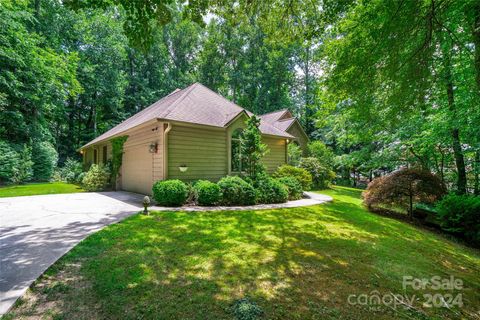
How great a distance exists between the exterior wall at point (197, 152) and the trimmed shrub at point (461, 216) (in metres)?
7.58

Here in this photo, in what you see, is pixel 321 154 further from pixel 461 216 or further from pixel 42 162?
pixel 42 162

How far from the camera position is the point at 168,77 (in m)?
30.1

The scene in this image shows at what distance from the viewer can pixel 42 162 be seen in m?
17.5

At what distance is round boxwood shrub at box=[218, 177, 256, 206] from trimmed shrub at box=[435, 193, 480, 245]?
18.6ft

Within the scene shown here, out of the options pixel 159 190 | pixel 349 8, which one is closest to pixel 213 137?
pixel 159 190

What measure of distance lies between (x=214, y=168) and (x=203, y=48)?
27.4m

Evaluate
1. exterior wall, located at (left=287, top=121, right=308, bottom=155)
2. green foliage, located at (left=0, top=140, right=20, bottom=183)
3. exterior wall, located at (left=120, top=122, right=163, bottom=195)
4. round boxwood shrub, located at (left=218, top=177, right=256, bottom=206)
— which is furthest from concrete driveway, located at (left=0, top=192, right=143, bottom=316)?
exterior wall, located at (left=287, top=121, right=308, bottom=155)

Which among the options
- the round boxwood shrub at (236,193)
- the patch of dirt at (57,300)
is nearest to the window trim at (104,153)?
the round boxwood shrub at (236,193)

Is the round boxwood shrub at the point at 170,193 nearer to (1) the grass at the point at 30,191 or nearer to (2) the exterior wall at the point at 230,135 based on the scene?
(2) the exterior wall at the point at 230,135

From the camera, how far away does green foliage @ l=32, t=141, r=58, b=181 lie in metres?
17.3

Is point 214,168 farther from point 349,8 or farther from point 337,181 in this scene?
point 337,181

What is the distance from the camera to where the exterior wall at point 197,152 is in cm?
846

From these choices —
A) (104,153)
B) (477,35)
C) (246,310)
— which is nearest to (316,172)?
(477,35)

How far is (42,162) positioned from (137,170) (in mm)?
12964
